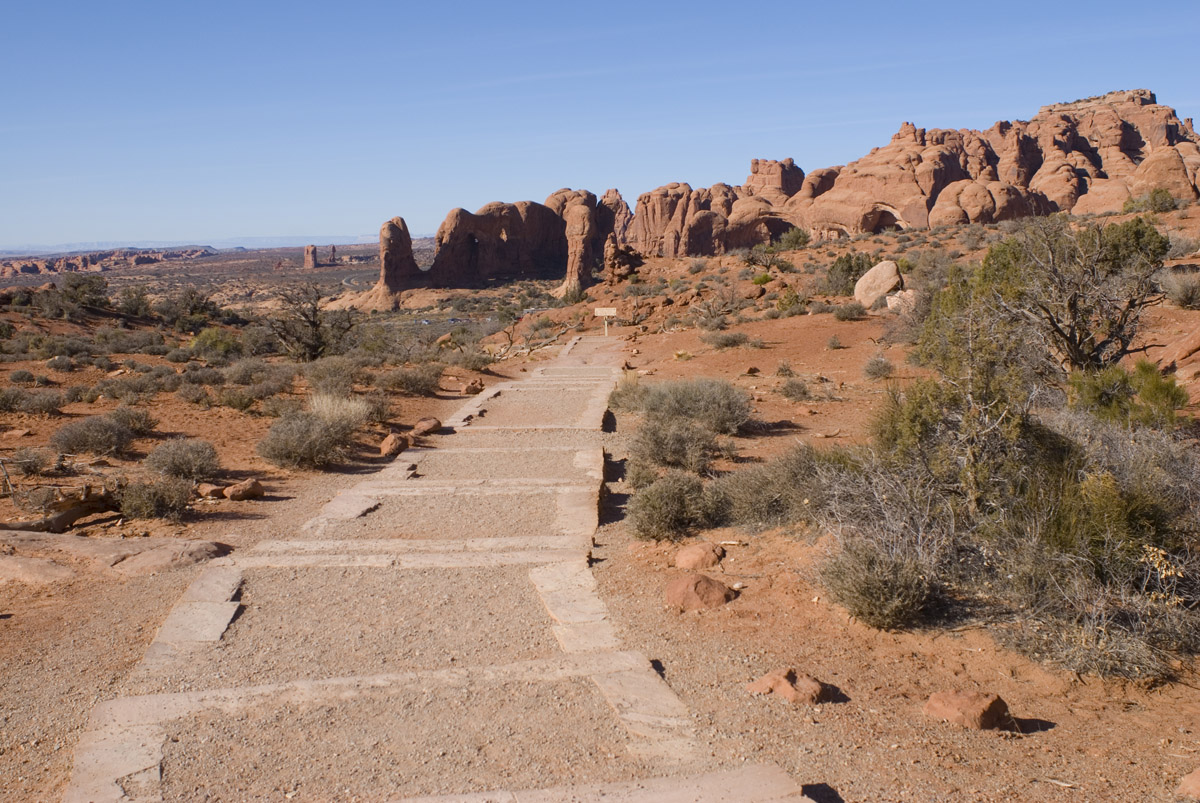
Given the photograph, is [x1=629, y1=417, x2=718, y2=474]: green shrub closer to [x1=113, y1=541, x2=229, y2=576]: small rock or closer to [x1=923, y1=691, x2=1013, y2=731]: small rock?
[x1=113, y1=541, x2=229, y2=576]: small rock

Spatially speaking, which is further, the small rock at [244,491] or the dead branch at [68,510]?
the small rock at [244,491]

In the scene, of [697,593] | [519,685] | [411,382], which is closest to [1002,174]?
[411,382]

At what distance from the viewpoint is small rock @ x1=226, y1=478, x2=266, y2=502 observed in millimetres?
9438

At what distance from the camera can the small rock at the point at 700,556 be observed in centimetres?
695

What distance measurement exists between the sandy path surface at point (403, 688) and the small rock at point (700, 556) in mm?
847

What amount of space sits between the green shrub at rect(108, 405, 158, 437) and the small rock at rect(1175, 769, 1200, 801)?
12.8 m

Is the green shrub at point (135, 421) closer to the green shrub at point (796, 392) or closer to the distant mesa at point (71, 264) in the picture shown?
the green shrub at point (796, 392)

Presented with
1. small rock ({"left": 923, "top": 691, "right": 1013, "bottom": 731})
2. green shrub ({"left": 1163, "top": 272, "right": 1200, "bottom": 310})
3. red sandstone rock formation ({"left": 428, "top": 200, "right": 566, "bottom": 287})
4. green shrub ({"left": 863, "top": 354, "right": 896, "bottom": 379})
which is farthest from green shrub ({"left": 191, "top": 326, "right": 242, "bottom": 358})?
red sandstone rock formation ({"left": 428, "top": 200, "right": 566, "bottom": 287})

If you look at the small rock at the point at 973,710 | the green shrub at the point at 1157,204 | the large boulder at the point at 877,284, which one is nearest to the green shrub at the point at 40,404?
the small rock at the point at 973,710

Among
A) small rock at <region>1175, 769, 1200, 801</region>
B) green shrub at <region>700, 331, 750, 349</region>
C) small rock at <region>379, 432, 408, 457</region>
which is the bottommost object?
small rock at <region>379, 432, 408, 457</region>

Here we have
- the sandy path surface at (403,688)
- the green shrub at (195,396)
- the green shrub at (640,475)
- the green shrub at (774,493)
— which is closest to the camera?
the sandy path surface at (403,688)

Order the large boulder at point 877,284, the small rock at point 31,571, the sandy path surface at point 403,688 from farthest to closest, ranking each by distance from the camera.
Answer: the large boulder at point 877,284, the small rock at point 31,571, the sandy path surface at point 403,688

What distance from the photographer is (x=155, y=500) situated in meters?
8.55

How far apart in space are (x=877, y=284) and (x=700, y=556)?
2400 centimetres
